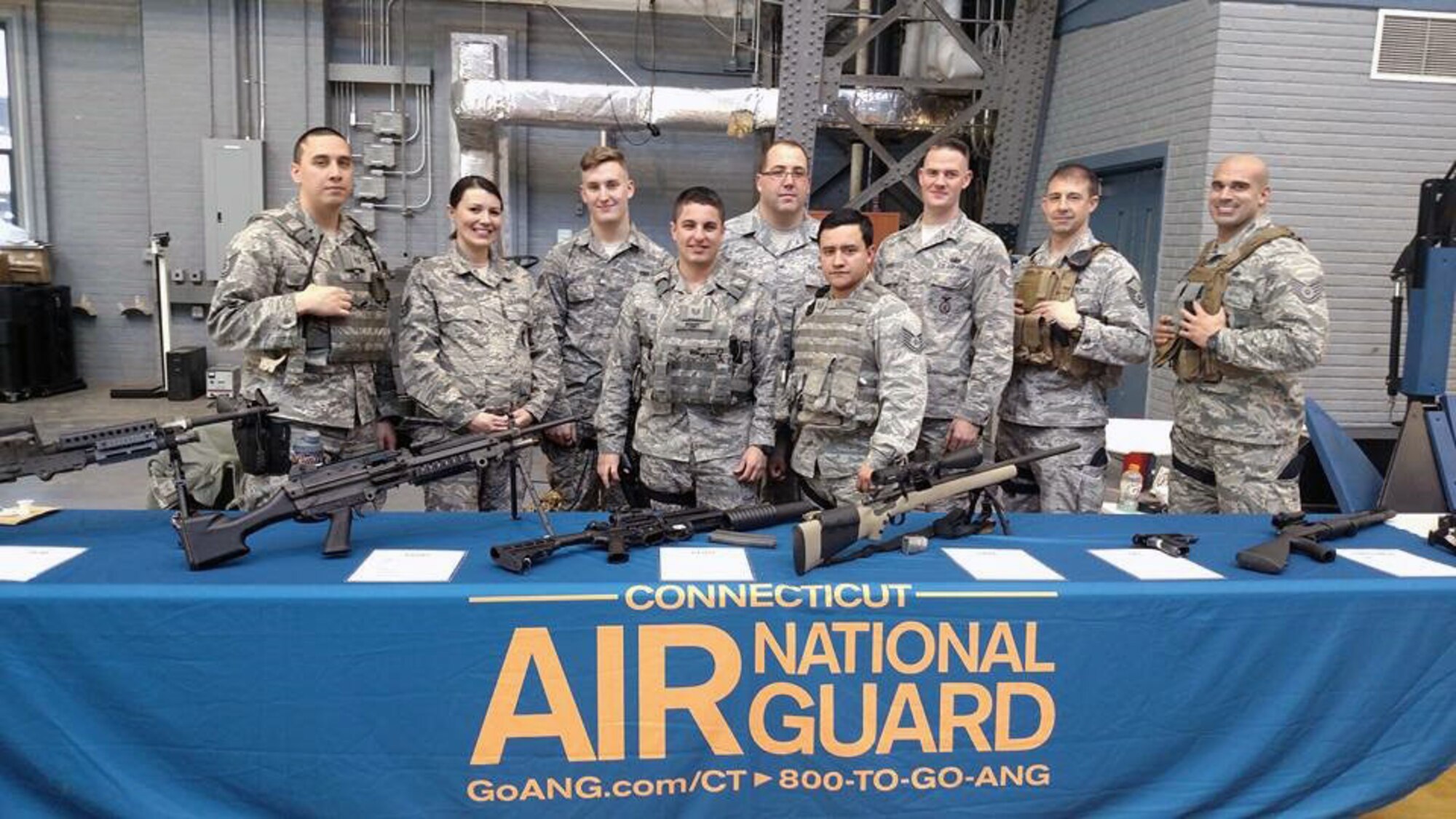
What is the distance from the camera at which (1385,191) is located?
17.2 ft

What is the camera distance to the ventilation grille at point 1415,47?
16.9ft

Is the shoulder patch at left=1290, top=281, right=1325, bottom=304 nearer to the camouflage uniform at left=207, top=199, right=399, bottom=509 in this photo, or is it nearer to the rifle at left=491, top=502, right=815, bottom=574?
the rifle at left=491, top=502, right=815, bottom=574

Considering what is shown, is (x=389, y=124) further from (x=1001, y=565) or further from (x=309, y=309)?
(x=1001, y=565)

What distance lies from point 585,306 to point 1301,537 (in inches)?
90.8

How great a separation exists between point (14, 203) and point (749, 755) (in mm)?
9882

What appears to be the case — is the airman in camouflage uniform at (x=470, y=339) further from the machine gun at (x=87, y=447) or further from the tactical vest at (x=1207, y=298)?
the tactical vest at (x=1207, y=298)

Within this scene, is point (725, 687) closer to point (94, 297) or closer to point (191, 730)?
point (191, 730)

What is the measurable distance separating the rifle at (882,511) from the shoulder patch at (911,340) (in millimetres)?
451

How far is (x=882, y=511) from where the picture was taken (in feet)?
6.94

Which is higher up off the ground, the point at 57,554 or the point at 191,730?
the point at 57,554

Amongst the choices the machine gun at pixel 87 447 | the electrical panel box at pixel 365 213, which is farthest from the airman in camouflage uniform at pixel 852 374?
the electrical panel box at pixel 365 213

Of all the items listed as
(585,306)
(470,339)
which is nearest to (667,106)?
(585,306)

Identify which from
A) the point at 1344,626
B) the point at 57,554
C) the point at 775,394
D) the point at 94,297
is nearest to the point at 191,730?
the point at 57,554

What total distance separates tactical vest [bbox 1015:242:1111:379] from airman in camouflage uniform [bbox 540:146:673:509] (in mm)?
1231
